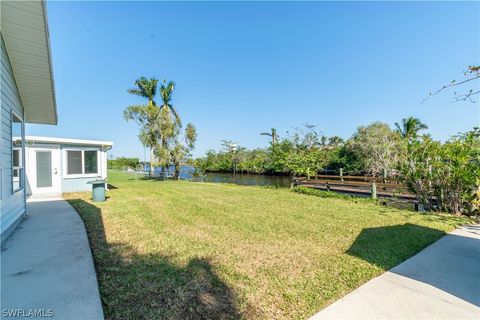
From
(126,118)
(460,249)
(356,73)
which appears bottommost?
(460,249)

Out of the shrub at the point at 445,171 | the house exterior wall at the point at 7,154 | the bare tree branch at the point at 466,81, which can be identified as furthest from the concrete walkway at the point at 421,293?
the house exterior wall at the point at 7,154

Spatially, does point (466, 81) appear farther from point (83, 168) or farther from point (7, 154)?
point (83, 168)

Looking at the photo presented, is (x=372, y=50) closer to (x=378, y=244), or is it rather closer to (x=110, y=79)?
(x=378, y=244)

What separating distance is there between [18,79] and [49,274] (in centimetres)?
511

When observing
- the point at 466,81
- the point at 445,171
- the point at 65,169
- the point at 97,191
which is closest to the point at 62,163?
the point at 65,169

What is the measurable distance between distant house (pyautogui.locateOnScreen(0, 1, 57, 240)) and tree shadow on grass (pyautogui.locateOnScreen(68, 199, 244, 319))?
8.25ft

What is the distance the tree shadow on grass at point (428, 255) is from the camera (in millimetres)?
2801

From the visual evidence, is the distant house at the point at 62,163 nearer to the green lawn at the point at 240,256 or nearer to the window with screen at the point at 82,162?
the window with screen at the point at 82,162

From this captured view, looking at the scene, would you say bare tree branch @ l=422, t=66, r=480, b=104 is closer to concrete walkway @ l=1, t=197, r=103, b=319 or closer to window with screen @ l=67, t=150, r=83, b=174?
concrete walkway @ l=1, t=197, r=103, b=319

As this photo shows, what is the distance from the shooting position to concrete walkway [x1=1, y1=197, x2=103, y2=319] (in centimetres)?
215

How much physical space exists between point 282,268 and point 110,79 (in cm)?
2006

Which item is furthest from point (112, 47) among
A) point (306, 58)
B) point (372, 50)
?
point (372, 50)

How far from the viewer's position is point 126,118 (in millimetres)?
17219

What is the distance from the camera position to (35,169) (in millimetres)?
9703
